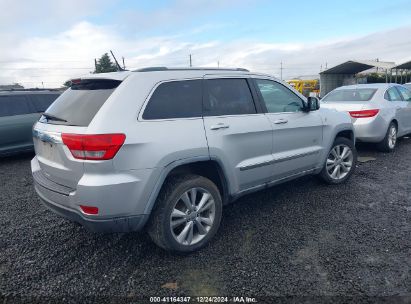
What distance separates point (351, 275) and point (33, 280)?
2.71 m

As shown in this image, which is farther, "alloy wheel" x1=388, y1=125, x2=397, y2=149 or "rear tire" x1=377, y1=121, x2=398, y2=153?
"alloy wheel" x1=388, y1=125, x2=397, y2=149

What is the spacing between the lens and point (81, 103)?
2920 mm

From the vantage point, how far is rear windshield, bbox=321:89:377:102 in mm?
6848

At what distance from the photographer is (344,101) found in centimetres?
705

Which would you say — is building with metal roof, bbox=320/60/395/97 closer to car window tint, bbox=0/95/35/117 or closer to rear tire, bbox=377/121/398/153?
rear tire, bbox=377/121/398/153

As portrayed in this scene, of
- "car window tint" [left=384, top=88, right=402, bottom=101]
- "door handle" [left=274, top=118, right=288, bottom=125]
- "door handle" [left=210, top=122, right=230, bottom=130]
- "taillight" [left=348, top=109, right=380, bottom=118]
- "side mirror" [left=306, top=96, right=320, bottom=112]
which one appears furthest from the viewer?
"car window tint" [left=384, top=88, right=402, bottom=101]

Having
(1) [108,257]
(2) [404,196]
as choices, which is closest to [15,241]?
(1) [108,257]

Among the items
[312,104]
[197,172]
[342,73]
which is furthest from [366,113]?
[342,73]

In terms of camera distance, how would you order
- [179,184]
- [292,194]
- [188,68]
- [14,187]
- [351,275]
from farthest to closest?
[14,187] → [292,194] → [188,68] → [179,184] → [351,275]

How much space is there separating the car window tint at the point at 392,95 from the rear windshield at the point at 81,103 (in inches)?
245

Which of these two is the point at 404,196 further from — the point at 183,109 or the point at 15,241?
the point at 15,241

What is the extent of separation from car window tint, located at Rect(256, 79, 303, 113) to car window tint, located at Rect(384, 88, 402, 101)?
3.85m

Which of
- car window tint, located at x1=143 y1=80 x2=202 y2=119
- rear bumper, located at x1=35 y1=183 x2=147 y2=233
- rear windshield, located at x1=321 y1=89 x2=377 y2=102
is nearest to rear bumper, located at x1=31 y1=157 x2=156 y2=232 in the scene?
rear bumper, located at x1=35 y1=183 x2=147 y2=233

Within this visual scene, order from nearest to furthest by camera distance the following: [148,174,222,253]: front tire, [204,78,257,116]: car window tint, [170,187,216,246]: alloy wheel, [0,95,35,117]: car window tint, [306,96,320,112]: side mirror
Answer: [148,174,222,253]: front tire, [170,187,216,246]: alloy wheel, [204,78,257,116]: car window tint, [306,96,320,112]: side mirror, [0,95,35,117]: car window tint
